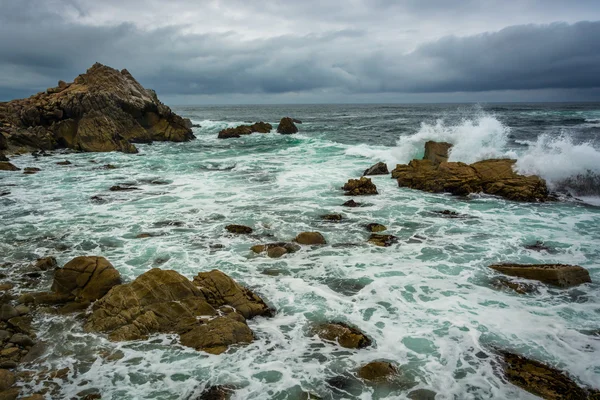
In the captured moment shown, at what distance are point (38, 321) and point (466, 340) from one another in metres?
6.98

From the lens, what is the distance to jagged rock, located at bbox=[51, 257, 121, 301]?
732 cm

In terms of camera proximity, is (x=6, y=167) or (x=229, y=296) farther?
(x=6, y=167)

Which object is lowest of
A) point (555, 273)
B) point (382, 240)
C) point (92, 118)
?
point (555, 273)

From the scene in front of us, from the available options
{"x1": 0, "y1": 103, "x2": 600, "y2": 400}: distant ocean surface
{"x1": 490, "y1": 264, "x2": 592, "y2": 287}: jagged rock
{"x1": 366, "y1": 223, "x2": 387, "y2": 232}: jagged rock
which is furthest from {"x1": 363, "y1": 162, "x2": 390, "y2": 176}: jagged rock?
{"x1": 490, "y1": 264, "x2": 592, "y2": 287}: jagged rock

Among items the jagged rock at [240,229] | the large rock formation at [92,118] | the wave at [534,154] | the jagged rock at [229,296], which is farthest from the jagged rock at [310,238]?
the large rock formation at [92,118]

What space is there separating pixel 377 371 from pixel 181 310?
3324 millimetres

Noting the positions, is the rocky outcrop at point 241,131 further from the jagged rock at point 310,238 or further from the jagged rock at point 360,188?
the jagged rock at point 310,238

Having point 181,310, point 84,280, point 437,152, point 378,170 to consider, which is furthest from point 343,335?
point 437,152

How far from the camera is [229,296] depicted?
7.10m

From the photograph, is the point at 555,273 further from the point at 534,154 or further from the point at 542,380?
the point at 534,154

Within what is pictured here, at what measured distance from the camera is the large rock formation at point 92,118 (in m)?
28.6

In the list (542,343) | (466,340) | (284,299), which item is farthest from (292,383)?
(542,343)

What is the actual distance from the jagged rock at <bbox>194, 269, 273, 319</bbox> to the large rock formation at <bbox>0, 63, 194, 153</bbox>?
23776 mm

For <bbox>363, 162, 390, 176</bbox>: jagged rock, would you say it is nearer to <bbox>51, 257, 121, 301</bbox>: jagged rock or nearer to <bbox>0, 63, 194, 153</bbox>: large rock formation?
<bbox>51, 257, 121, 301</bbox>: jagged rock
